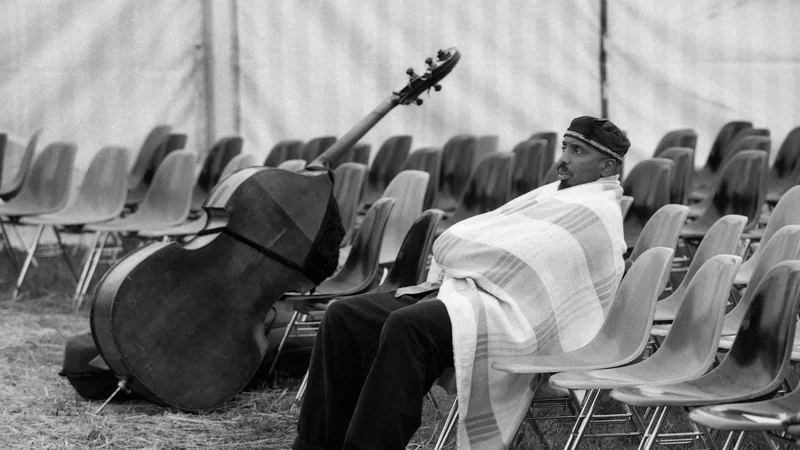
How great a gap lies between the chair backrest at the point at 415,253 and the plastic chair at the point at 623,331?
79 centimetres

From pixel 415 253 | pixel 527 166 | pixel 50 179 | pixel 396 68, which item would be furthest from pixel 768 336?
pixel 396 68

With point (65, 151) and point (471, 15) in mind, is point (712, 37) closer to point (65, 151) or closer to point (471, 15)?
point (471, 15)

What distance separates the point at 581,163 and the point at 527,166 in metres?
2.77

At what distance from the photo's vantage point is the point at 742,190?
5.55 meters

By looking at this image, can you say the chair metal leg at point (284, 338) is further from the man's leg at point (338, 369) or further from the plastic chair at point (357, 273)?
the man's leg at point (338, 369)

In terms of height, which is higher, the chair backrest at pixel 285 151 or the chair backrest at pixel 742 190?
the chair backrest at pixel 742 190

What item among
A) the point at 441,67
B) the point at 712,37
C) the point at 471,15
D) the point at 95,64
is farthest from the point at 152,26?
the point at 441,67

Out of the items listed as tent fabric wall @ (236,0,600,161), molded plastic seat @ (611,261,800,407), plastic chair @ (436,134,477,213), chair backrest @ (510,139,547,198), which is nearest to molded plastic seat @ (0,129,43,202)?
tent fabric wall @ (236,0,600,161)

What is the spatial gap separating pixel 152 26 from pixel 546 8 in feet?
8.33

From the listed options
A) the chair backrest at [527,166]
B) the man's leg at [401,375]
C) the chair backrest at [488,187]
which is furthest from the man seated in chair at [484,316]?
the chair backrest at [527,166]

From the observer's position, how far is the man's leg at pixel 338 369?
3.52m

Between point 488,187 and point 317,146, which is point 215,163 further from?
point 488,187

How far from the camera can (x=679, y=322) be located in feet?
10.5

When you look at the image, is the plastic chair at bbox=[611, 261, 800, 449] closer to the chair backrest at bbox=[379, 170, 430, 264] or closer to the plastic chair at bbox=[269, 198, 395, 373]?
the plastic chair at bbox=[269, 198, 395, 373]
